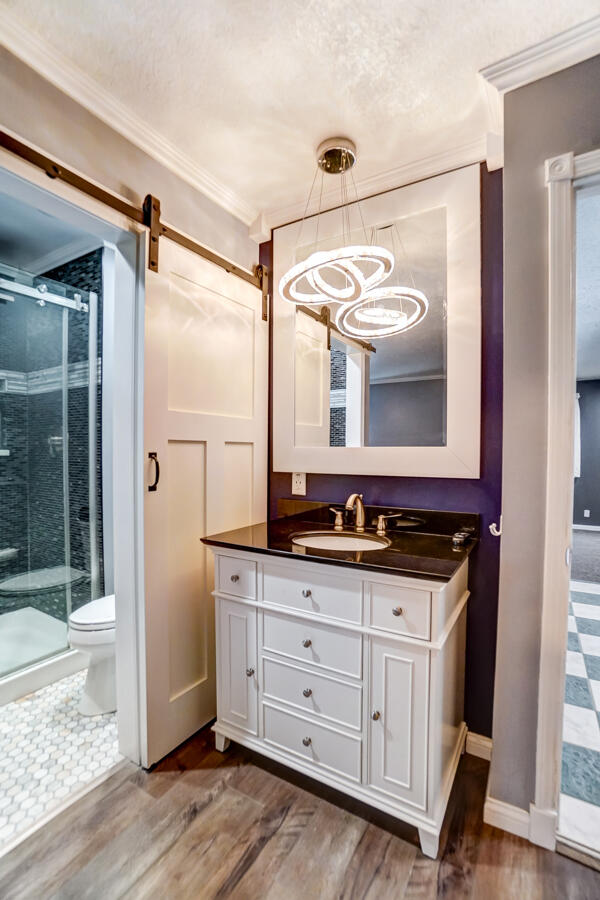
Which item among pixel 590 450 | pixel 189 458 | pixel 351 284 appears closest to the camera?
pixel 351 284

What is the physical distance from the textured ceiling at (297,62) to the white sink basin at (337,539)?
63.0 inches

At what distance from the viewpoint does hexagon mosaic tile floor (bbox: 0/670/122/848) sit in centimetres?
146

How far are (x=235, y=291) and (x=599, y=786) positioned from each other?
2534mm

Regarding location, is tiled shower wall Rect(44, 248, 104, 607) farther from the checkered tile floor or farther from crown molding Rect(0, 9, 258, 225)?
the checkered tile floor

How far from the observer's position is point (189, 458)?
1808 millimetres

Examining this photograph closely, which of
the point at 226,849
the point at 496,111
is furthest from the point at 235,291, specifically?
the point at 226,849

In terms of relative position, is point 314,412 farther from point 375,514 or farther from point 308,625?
point 308,625

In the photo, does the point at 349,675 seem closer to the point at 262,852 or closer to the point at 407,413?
the point at 262,852

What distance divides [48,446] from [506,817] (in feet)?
9.57

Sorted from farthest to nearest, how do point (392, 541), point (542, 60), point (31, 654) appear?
point (31, 654) < point (392, 541) < point (542, 60)

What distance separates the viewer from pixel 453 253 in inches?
68.6

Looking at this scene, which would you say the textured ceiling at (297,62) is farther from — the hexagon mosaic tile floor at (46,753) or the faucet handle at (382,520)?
the hexagon mosaic tile floor at (46,753)

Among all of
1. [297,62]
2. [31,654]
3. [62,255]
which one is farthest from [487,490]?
[62,255]

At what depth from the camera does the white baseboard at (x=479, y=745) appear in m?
1.69
